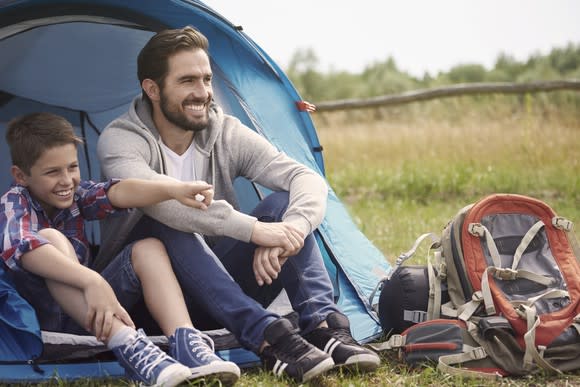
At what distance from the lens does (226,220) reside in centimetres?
254

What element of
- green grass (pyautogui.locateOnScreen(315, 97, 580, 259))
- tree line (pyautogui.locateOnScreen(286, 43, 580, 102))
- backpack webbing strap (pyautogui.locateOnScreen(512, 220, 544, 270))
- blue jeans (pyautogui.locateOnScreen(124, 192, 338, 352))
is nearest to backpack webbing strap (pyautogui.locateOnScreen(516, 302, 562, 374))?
backpack webbing strap (pyautogui.locateOnScreen(512, 220, 544, 270))

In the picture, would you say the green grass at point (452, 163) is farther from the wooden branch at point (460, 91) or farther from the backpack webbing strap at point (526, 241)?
the backpack webbing strap at point (526, 241)

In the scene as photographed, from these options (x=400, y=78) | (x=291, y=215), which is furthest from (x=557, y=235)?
(x=400, y=78)

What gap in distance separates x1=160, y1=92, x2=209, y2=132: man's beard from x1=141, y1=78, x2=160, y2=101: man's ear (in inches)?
1.6

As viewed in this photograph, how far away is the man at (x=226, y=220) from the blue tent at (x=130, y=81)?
0.38m

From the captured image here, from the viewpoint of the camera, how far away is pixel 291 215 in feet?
8.71

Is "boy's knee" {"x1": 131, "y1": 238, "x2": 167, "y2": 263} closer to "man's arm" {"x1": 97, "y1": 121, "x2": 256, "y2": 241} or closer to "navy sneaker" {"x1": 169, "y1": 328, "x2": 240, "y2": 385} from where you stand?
"man's arm" {"x1": 97, "y1": 121, "x2": 256, "y2": 241}

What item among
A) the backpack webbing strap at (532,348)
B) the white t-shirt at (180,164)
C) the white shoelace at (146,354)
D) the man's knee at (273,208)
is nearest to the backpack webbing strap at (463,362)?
the backpack webbing strap at (532,348)

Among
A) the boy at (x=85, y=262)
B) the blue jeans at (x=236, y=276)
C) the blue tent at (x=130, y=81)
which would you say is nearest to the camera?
the boy at (x=85, y=262)

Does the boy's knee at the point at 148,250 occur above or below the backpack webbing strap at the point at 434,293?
above

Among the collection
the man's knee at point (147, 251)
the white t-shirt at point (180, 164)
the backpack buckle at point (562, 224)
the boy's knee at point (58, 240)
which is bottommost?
the backpack buckle at point (562, 224)

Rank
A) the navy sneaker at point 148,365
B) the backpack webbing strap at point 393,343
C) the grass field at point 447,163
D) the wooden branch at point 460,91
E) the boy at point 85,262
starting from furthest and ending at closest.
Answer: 1. the wooden branch at point 460,91
2. the grass field at point 447,163
3. the backpack webbing strap at point 393,343
4. the boy at point 85,262
5. the navy sneaker at point 148,365

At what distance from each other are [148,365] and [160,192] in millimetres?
545

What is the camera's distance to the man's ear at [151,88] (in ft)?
9.50
